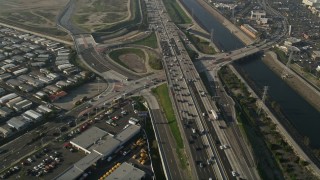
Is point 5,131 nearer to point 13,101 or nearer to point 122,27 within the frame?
point 13,101

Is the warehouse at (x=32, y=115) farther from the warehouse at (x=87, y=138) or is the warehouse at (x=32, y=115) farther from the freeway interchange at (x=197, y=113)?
the warehouse at (x=87, y=138)

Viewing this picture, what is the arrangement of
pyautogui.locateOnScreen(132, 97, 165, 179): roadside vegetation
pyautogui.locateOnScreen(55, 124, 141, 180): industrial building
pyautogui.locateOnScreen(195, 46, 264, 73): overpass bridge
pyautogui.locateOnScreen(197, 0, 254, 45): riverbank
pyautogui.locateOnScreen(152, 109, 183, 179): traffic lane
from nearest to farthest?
pyautogui.locateOnScreen(152, 109, 183, 179): traffic lane
pyautogui.locateOnScreen(55, 124, 141, 180): industrial building
pyautogui.locateOnScreen(132, 97, 165, 179): roadside vegetation
pyautogui.locateOnScreen(195, 46, 264, 73): overpass bridge
pyautogui.locateOnScreen(197, 0, 254, 45): riverbank

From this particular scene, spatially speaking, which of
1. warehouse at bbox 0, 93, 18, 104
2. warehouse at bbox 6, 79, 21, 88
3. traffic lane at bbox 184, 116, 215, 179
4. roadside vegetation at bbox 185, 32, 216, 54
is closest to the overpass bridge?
roadside vegetation at bbox 185, 32, 216, 54

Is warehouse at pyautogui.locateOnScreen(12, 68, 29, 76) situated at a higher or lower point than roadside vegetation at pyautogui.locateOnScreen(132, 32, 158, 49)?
lower

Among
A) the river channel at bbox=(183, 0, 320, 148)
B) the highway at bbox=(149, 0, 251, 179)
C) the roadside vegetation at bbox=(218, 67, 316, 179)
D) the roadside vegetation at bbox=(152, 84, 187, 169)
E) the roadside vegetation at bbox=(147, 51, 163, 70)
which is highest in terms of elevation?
the highway at bbox=(149, 0, 251, 179)

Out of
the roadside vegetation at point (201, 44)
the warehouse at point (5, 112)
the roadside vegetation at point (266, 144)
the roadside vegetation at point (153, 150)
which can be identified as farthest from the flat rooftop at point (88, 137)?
the roadside vegetation at point (201, 44)

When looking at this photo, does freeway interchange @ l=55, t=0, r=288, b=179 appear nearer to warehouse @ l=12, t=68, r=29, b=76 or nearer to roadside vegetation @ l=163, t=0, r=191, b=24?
warehouse @ l=12, t=68, r=29, b=76
